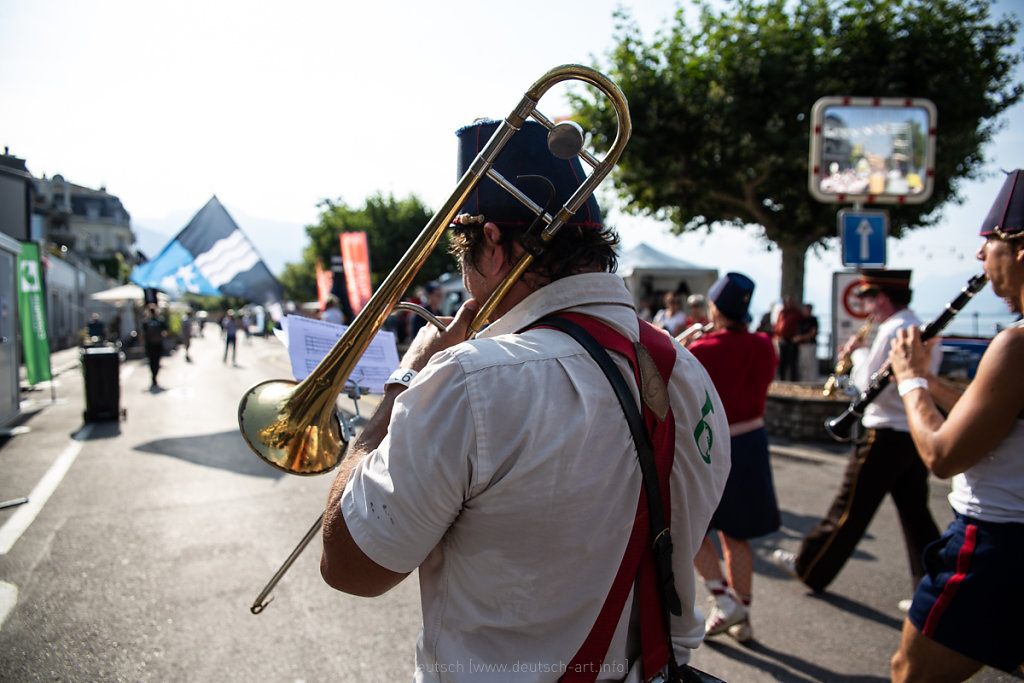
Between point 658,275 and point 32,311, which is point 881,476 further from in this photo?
point 658,275

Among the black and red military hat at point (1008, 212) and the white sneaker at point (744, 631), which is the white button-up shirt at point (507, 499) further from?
the white sneaker at point (744, 631)

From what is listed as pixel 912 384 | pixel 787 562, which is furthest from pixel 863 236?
pixel 912 384

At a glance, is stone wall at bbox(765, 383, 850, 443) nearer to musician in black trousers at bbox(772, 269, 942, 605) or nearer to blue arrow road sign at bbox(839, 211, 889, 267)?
blue arrow road sign at bbox(839, 211, 889, 267)

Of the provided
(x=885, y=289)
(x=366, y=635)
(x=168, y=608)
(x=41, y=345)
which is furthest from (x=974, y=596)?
(x=41, y=345)

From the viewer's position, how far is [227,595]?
11.3 feet

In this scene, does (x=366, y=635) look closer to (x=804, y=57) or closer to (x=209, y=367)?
(x=804, y=57)

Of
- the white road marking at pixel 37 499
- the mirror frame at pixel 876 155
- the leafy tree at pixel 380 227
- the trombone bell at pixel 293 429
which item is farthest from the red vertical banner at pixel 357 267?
the leafy tree at pixel 380 227

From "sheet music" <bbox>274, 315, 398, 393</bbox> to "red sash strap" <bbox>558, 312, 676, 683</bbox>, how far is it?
2.14 feet

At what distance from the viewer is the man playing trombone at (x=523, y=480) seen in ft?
3.14

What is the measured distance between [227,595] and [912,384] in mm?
3330

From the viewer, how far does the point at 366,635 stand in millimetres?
3064

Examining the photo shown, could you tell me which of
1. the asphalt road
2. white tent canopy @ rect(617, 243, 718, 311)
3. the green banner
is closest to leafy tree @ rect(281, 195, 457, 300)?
white tent canopy @ rect(617, 243, 718, 311)

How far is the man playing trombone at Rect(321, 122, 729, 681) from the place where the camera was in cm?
96

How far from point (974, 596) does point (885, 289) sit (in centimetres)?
211
